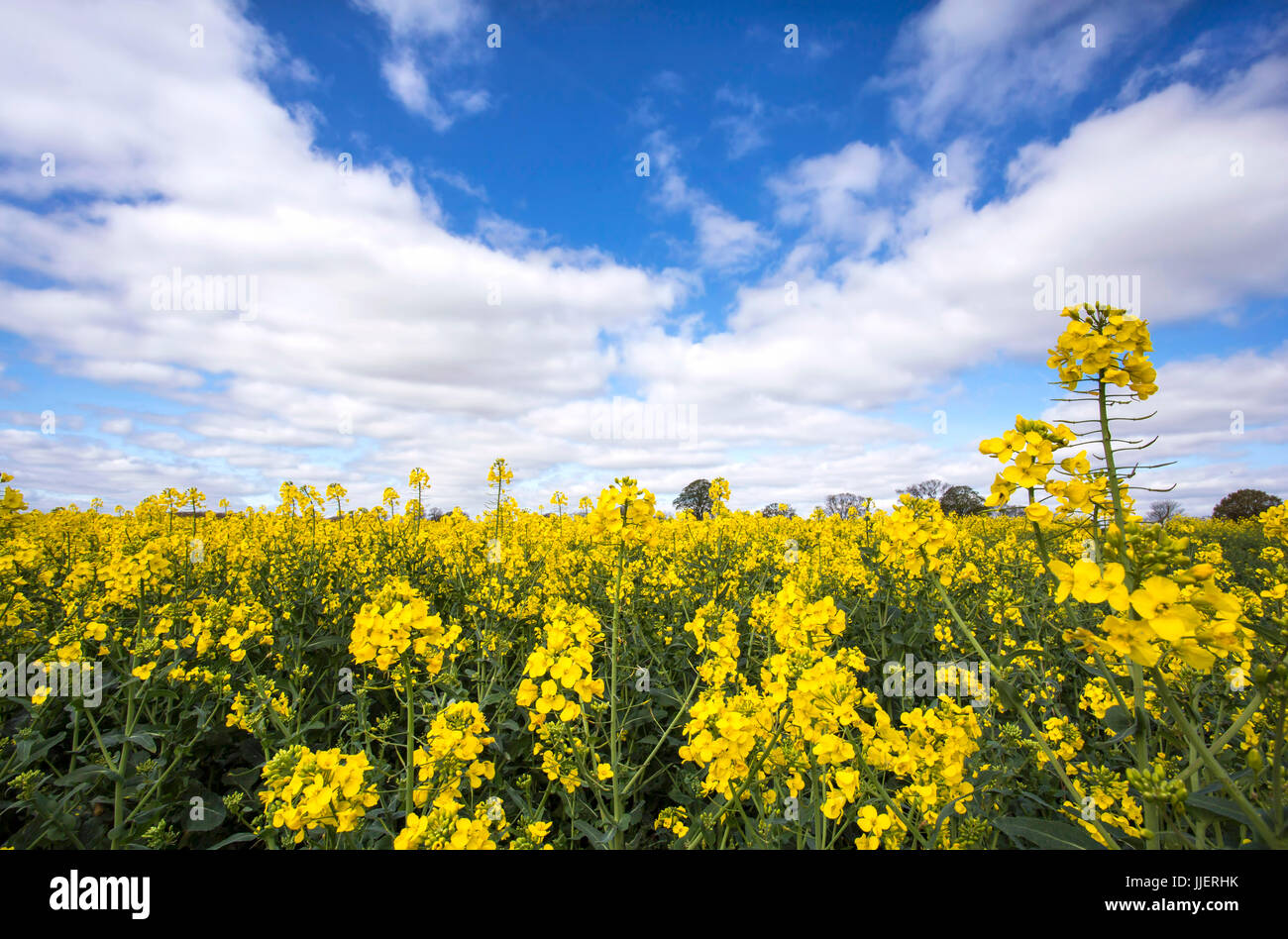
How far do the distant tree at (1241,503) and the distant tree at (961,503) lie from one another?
1309 centimetres

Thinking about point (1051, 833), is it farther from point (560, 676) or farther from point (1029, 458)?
point (560, 676)

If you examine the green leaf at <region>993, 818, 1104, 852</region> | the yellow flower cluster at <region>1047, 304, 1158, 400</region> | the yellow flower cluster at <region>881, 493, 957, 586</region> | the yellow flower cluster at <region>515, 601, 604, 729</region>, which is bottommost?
the green leaf at <region>993, 818, 1104, 852</region>

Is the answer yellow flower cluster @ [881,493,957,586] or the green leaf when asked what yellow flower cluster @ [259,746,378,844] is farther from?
yellow flower cluster @ [881,493,957,586]

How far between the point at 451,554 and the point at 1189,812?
6345 millimetres

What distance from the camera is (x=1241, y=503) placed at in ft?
93.1

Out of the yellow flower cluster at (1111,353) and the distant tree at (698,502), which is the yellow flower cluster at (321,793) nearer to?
the yellow flower cluster at (1111,353)

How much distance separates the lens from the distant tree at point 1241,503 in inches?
1040

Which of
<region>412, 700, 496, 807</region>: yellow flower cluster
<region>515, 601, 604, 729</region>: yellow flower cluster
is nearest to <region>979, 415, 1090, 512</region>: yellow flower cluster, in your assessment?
<region>515, 601, 604, 729</region>: yellow flower cluster

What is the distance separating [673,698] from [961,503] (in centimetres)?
1950

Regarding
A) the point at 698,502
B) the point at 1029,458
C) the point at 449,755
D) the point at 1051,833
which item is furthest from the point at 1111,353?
the point at 698,502

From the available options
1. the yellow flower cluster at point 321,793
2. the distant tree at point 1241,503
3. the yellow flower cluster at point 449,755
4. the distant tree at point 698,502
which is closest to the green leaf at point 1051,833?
the yellow flower cluster at point 449,755

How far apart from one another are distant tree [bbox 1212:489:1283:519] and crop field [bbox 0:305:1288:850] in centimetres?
3031

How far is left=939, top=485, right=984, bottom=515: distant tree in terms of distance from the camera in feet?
6.89
